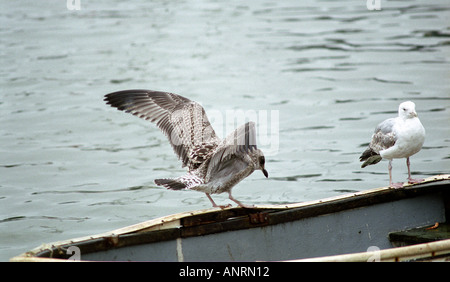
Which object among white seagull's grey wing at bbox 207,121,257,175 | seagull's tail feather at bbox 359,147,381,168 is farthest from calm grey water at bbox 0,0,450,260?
white seagull's grey wing at bbox 207,121,257,175

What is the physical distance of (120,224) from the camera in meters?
8.48

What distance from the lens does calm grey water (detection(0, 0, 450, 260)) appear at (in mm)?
9406

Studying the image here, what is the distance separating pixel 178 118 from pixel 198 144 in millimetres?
458

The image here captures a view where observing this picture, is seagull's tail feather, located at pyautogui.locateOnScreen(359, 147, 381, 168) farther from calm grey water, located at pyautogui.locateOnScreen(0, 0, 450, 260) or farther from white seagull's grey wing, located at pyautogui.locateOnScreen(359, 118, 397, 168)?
calm grey water, located at pyautogui.locateOnScreen(0, 0, 450, 260)

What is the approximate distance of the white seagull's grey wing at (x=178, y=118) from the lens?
634 cm

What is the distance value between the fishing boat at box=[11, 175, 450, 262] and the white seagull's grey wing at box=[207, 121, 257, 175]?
44cm

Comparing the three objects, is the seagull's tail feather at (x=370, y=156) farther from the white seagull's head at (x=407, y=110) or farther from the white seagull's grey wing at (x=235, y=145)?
the white seagull's grey wing at (x=235, y=145)

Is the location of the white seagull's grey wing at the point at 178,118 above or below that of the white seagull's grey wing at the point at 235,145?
above

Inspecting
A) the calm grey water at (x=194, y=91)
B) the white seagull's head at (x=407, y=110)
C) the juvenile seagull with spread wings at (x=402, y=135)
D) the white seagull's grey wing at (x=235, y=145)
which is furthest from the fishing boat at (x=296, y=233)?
the calm grey water at (x=194, y=91)

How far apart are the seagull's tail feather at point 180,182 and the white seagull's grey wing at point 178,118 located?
0.25 m

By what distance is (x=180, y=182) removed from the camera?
579 centimetres

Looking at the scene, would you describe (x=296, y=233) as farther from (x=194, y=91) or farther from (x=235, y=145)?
(x=194, y=91)

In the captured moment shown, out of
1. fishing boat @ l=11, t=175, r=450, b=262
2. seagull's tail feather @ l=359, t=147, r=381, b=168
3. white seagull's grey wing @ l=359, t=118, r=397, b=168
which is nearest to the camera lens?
fishing boat @ l=11, t=175, r=450, b=262
